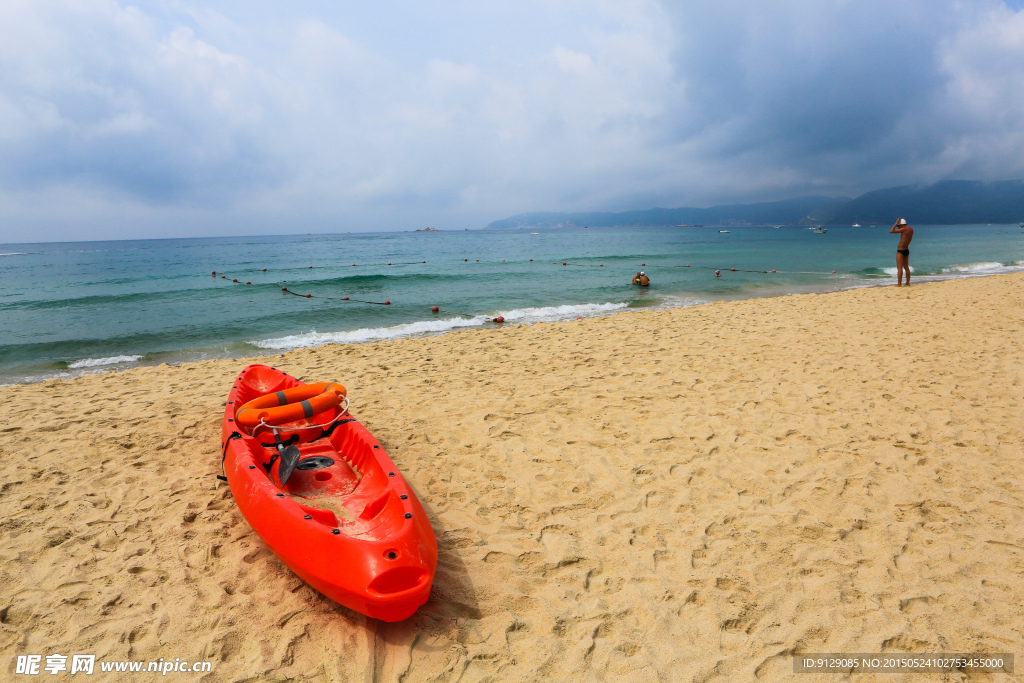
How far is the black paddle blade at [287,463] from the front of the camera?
3814mm

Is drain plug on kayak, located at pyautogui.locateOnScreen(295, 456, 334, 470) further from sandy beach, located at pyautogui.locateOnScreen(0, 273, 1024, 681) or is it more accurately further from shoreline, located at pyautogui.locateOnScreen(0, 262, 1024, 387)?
shoreline, located at pyautogui.locateOnScreen(0, 262, 1024, 387)

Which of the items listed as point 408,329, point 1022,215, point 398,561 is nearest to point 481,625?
point 398,561

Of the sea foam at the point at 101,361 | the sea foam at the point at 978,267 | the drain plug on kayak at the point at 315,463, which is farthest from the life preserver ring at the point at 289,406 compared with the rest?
the sea foam at the point at 978,267

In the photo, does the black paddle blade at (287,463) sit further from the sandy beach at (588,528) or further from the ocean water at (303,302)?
the ocean water at (303,302)

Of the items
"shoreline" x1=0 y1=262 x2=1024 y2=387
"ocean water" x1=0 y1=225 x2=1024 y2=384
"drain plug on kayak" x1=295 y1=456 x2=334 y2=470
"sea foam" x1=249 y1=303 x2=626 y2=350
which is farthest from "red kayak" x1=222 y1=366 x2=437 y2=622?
"ocean water" x1=0 y1=225 x2=1024 y2=384

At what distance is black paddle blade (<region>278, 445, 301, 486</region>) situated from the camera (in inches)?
150

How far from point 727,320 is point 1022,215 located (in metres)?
232

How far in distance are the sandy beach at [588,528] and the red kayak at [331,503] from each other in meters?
0.32

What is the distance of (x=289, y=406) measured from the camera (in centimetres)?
466

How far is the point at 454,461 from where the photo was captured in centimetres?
475

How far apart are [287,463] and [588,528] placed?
263 centimetres

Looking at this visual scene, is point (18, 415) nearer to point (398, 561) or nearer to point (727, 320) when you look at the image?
point (398, 561)

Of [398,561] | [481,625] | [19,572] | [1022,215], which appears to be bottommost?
[481,625]

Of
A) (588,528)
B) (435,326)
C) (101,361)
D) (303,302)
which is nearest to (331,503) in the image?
(588,528)
